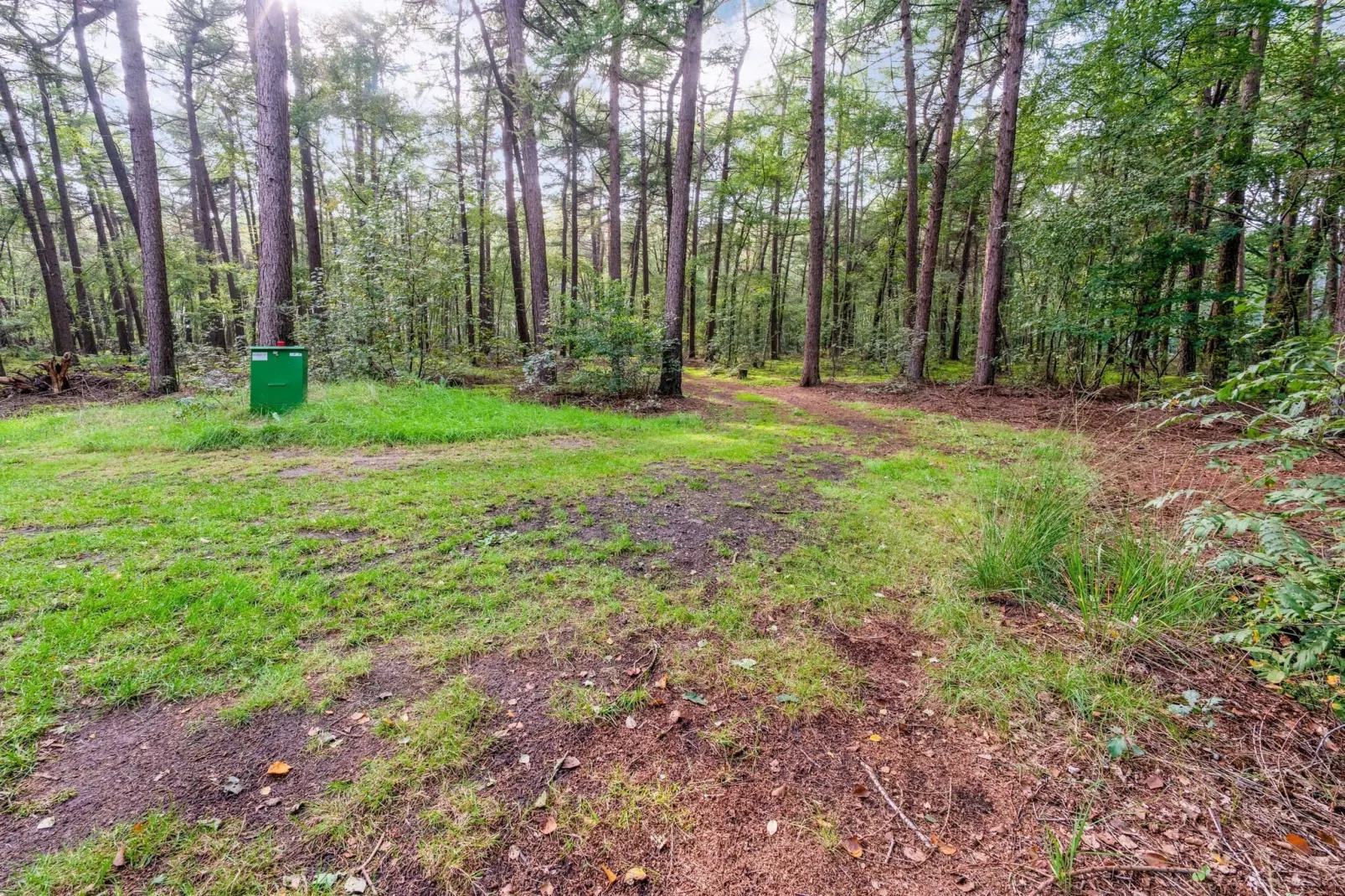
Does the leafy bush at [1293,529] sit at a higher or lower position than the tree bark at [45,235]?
lower

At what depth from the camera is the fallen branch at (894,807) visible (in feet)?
5.17

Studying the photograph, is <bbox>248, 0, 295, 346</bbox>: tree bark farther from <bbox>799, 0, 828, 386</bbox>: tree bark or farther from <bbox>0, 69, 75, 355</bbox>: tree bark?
<bbox>0, 69, 75, 355</bbox>: tree bark

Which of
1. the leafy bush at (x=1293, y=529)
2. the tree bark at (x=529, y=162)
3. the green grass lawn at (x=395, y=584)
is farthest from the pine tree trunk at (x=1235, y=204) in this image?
the tree bark at (x=529, y=162)

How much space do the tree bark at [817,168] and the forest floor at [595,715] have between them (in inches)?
360

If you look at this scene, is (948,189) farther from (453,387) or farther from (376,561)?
(376,561)

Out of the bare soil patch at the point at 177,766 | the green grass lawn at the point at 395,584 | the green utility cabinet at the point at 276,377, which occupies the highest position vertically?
the green utility cabinet at the point at 276,377

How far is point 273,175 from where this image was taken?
797 centimetres

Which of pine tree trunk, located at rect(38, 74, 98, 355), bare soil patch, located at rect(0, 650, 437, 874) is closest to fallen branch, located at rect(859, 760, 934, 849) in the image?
bare soil patch, located at rect(0, 650, 437, 874)

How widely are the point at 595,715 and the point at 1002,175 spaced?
1184 cm

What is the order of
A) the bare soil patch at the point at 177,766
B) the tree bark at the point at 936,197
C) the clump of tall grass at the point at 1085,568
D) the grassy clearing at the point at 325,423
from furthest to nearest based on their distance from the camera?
the tree bark at the point at 936,197
the grassy clearing at the point at 325,423
the clump of tall grass at the point at 1085,568
the bare soil patch at the point at 177,766

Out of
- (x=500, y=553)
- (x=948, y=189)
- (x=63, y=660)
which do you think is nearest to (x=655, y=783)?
(x=500, y=553)

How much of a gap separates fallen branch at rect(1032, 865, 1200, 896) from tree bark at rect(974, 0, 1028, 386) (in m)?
10.6

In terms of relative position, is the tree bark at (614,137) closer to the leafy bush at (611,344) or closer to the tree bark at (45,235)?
the leafy bush at (611,344)

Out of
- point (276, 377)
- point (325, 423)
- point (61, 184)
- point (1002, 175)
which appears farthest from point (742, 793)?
point (61, 184)
